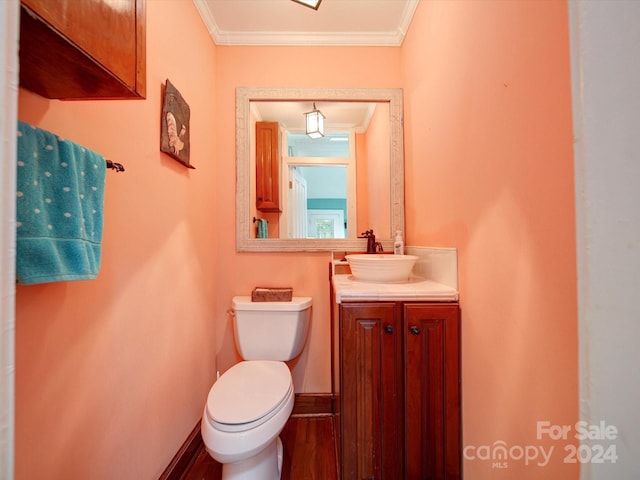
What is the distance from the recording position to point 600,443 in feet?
1.13

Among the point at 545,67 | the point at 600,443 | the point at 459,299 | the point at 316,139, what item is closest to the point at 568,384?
the point at 600,443

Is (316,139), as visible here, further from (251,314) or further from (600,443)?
(600,443)

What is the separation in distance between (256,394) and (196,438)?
0.61 meters

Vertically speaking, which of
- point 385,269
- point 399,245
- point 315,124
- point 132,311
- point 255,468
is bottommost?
point 255,468

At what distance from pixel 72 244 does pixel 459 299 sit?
1.21m

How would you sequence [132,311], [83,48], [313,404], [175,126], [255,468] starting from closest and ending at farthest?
[83,48]
[132,311]
[255,468]
[175,126]
[313,404]

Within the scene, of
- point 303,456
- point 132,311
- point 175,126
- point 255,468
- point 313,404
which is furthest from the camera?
point 313,404

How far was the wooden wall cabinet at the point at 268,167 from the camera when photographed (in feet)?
5.44

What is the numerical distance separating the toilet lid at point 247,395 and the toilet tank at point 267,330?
14 centimetres

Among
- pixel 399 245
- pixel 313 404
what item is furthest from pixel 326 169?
pixel 313 404

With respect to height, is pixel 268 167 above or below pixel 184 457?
above

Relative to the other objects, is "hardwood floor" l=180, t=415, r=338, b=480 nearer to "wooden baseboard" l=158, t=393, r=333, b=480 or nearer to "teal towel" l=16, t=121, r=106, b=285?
"wooden baseboard" l=158, t=393, r=333, b=480

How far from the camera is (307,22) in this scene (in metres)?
1.53

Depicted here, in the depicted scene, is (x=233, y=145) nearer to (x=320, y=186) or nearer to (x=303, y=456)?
(x=320, y=186)
